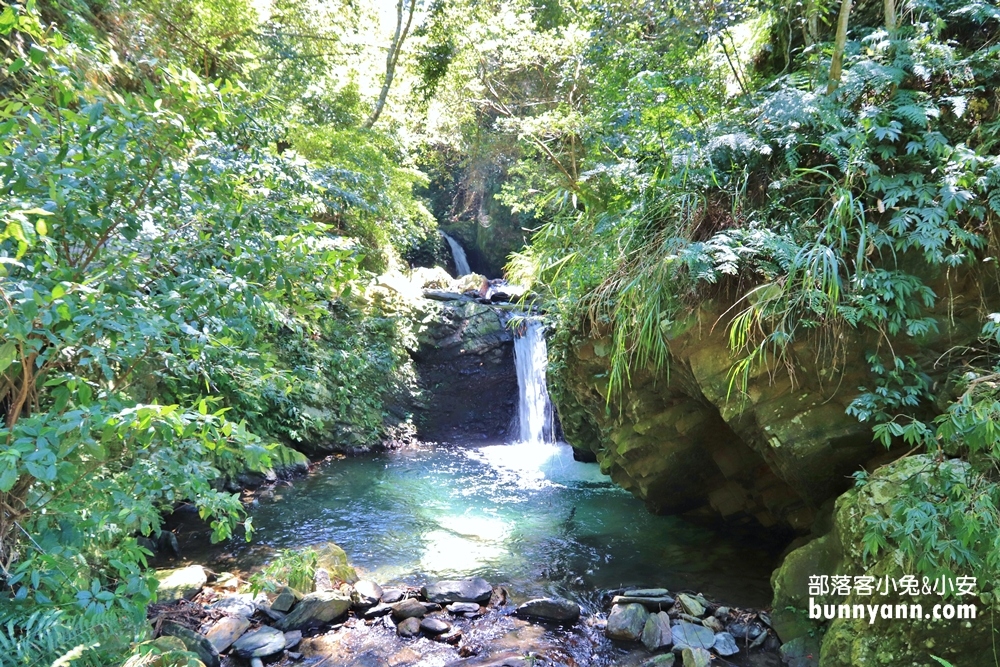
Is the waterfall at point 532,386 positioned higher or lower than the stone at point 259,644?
higher

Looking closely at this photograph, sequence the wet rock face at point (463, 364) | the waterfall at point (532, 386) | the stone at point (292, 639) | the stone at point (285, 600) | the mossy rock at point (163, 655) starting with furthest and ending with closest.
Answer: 1. the wet rock face at point (463, 364)
2. the waterfall at point (532, 386)
3. the stone at point (285, 600)
4. the stone at point (292, 639)
5. the mossy rock at point (163, 655)

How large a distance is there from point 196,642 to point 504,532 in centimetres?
341

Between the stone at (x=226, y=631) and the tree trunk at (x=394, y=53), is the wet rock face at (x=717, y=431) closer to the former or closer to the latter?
the stone at (x=226, y=631)

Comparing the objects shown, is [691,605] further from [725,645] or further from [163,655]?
[163,655]

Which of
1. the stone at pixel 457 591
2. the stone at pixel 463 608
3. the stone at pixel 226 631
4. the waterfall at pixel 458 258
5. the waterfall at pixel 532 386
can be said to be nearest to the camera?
the stone at pixel 226 631

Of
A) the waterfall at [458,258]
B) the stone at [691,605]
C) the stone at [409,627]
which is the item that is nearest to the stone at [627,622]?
the stone at [691,605]

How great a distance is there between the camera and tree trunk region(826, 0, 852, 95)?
4.10 metres

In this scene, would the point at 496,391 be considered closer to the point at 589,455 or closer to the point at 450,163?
the point at 589,455

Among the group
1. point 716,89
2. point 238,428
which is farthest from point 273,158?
point 716,89

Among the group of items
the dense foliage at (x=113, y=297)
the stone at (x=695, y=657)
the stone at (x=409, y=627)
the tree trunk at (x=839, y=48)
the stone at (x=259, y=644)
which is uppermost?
the tree trunk at (x=839, y=48)

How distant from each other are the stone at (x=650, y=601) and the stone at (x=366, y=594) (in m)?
1.94

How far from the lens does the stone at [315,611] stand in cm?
445

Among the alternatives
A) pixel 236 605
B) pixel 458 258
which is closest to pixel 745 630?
pixel 236 605

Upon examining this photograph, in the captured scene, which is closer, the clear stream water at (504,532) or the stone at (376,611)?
the stone at (376,611)
